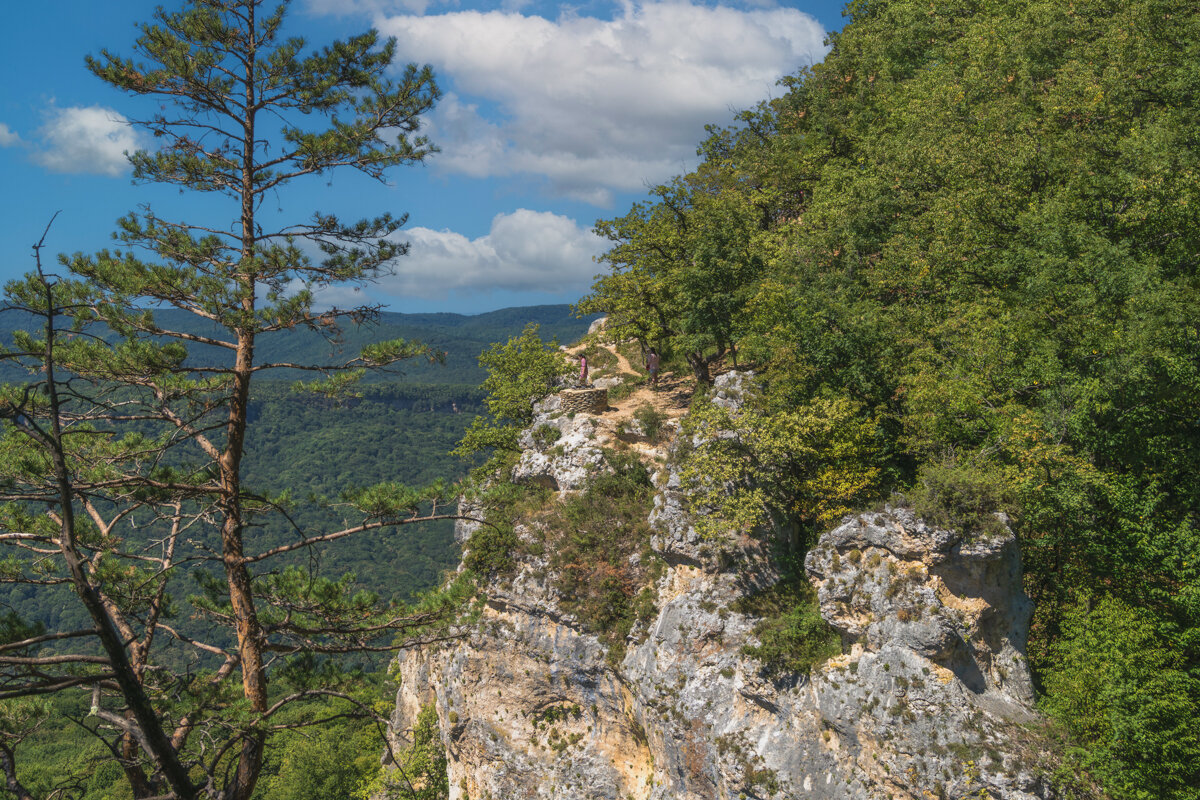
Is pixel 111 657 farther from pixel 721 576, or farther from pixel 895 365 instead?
pixel 895 365

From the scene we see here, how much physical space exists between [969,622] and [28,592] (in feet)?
503

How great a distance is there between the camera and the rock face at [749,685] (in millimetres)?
15633

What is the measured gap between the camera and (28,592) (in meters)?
119

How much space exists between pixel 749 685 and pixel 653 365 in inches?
635

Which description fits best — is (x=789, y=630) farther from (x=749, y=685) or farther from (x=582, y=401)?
(x=582, y=401)

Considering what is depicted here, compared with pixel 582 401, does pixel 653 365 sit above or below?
above

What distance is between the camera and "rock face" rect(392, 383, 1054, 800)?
15633 mm

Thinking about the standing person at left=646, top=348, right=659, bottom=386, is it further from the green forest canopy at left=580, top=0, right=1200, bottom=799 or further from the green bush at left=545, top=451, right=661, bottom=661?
the green bush at left=545, top=451, right=661, bottom=661

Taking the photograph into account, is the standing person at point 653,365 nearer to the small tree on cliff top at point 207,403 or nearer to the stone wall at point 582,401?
the stone wall at point 582,401

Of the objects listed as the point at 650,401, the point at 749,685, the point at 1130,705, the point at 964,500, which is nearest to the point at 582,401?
the point at 650,401

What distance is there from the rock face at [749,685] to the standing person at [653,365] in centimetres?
680

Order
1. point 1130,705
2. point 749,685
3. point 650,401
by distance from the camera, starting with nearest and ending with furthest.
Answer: point 1130,705
point 749,685
point 650,401

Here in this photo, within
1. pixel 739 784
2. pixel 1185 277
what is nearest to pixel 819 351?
pixel 1185 277

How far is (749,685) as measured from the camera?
61.5 ft
